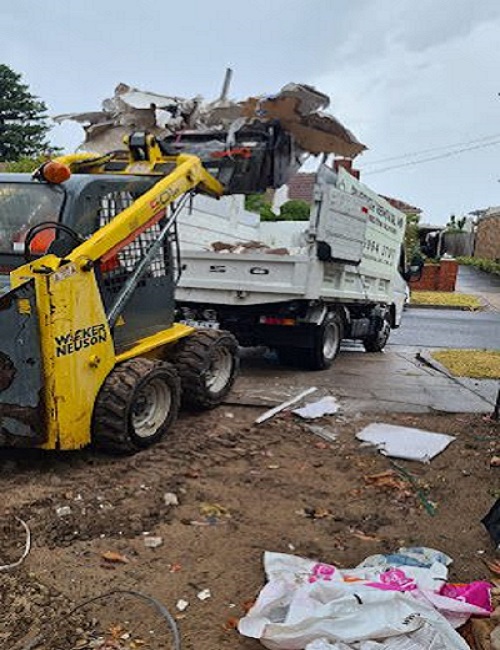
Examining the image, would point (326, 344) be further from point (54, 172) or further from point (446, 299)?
point (446, 299)

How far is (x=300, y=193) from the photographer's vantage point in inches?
1177

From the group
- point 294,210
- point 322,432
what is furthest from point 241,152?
point 294,210

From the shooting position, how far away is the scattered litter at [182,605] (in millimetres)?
2859

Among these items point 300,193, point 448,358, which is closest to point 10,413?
point 448,358

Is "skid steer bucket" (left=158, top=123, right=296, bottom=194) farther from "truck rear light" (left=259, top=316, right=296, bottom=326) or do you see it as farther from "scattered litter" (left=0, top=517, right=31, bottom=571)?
"scattered litter" (left=0, top=517, right=31, bottom=571)

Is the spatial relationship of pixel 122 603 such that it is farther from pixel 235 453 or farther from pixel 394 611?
pixel 235 453

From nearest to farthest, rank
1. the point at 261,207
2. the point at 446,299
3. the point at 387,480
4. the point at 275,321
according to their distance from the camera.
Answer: the point at 387,480 < the point at 275,321 < the point at 261,207 < the point at 446,299

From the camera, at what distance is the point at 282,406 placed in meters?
6.34

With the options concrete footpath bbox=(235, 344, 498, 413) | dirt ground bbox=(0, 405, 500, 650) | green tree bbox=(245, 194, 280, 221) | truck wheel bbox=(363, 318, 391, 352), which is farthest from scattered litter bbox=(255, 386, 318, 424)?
green tree bbox=(245, 194, 280, 221)

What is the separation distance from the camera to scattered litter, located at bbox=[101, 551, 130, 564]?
10.6ft

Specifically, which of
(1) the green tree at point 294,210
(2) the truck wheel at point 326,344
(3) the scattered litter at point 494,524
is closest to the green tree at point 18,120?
(1) the green tree at point 294,210

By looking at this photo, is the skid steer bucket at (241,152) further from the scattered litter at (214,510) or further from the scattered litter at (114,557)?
the scattered litter at (114,557)

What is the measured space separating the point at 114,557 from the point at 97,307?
1.73 meters

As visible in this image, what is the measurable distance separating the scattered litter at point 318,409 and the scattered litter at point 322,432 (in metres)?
0.24
